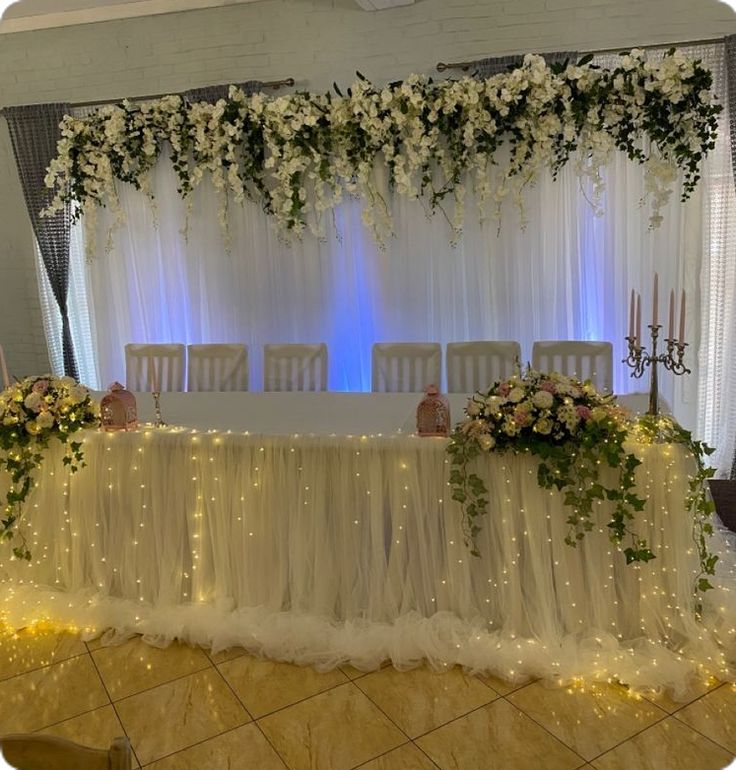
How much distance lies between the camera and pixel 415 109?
3.76m

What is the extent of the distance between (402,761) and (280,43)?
13.0 feet

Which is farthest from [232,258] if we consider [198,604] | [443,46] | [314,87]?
[198,604]

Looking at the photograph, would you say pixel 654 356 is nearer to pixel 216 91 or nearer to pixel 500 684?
pixel 500 684

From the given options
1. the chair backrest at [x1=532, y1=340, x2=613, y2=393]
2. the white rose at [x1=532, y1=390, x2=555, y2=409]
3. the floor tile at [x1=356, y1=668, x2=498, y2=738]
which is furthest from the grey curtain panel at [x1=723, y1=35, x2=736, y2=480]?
the floor tile at [x1=356, y1=668, x2=498, y2=738]

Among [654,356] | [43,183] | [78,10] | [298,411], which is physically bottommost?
→ [298,411]

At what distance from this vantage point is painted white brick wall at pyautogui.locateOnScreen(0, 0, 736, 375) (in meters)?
3.78

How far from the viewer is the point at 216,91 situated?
4.25m

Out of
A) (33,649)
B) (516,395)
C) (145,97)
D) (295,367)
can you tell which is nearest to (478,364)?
(295,367)

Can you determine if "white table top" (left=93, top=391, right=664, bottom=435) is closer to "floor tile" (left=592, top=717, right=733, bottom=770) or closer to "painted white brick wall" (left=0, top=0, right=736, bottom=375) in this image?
"floor tile" (left=592, top=717, right=733, bottom=770)

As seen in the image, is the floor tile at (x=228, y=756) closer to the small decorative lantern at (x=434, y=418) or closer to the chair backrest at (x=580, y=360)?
the small decorative lantern at (x=434, y=418)

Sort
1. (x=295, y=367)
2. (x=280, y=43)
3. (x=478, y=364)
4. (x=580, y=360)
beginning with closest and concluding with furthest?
(x=580, y=360)
(x=478, y=364)
(x=295, y=367)
(x=280, y=43)

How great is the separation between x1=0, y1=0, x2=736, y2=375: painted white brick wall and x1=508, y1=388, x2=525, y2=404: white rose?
8.25ft

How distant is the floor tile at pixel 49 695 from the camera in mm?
2215

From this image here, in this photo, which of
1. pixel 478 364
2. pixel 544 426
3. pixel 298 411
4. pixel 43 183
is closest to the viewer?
pixel 544 426
